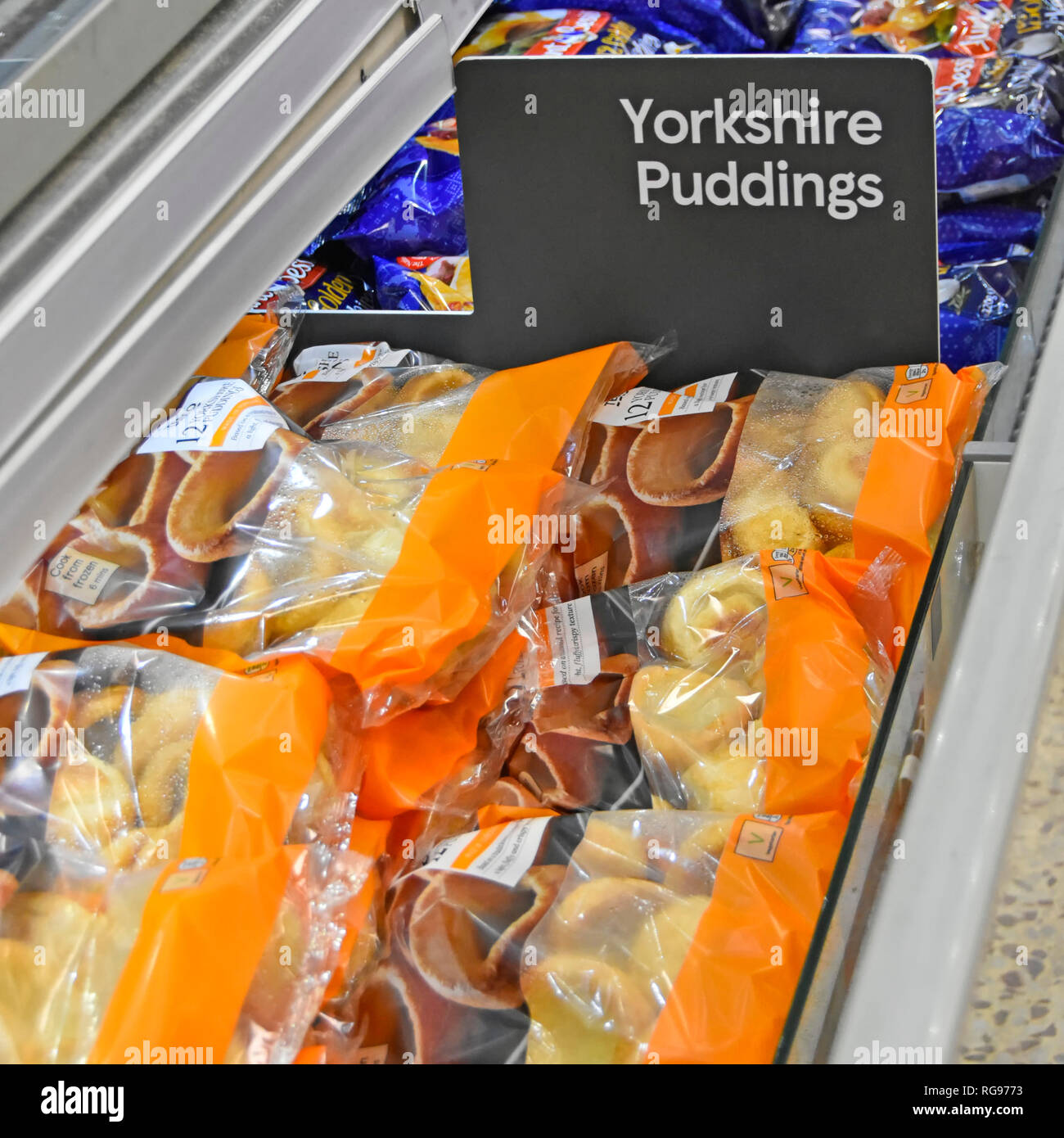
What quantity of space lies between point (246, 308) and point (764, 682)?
1.90 ft

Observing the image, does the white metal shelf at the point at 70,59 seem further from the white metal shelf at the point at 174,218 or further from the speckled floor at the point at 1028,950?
the speckled floor at the point at 1028,950

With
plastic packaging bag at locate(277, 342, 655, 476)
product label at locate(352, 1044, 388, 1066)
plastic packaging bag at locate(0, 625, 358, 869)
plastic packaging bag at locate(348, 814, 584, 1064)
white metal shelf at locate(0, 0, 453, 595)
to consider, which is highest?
white metal shelf at locate(0, 0, 453, 595)

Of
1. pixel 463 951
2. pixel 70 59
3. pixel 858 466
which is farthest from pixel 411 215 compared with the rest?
pixel 463 951

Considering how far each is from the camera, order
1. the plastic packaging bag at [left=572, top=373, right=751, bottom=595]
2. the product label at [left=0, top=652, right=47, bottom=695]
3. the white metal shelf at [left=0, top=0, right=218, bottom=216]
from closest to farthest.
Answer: the white metal shelf at [left=0, top=0, right=218, bottom=216], the product label at [left=0, top=652, right=47, bottom=695], the plastic packaging bag at [left=572, top=373, right=751, bottom=595]

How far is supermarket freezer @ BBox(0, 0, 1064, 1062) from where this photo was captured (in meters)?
0.60

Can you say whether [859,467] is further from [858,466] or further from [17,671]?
[17,671]

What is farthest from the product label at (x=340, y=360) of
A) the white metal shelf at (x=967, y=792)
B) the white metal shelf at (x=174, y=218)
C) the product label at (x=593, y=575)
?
the white metal shelf at (x=967, y=792)

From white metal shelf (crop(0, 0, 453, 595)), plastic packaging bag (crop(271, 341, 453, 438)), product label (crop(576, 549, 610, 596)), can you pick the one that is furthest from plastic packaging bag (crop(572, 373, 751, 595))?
white metal shelf (crop(0, 0, 453, 595))

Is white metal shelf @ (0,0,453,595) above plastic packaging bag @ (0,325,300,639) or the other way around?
above

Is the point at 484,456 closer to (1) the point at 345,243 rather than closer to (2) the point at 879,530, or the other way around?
(2) the point at 879,530

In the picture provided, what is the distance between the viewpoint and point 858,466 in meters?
1.23

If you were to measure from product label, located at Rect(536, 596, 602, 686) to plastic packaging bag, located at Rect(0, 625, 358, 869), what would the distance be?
26 cm

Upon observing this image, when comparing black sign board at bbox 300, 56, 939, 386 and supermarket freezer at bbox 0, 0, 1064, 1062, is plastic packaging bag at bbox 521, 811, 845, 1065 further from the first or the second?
black sign board at bbox 300, 56, 939, 386

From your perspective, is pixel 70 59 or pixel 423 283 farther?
pixel 423 283
